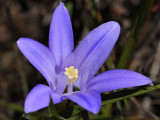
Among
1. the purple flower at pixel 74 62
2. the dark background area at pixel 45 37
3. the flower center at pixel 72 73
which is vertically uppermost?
the purple flower at pixel 74 62

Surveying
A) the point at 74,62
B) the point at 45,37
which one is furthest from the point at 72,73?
the point at 45,37

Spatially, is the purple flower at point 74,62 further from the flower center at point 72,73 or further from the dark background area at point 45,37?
the dark background area at point 45,37

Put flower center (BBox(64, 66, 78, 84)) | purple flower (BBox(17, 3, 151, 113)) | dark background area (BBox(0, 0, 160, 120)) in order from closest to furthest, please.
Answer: purple flower (BBox(17, 3, 151, 113)), flower center (BBox(64, 66, 78, 84)), dark background area (BBox(0, 0, 160, 120))

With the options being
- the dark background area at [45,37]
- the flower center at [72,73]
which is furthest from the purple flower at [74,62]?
the dark background area at [45,37]

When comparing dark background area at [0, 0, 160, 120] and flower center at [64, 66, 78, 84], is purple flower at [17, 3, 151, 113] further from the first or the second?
dark background area at [0, 0, 160, 120]

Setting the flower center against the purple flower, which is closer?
the purple flower

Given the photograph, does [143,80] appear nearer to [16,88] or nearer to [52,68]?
[52,68]

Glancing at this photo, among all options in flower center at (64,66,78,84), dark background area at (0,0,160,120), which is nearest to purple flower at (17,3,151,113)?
flower center at (64,66,78,84)
